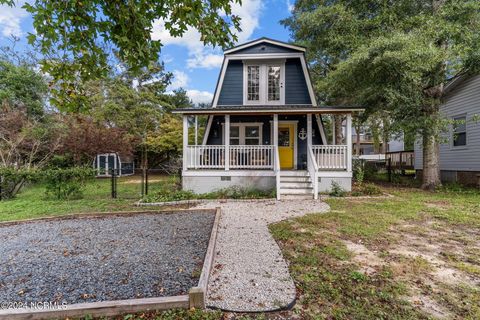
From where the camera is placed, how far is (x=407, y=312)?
7.86 ft

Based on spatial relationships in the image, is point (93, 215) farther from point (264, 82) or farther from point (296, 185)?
point (264, 82)

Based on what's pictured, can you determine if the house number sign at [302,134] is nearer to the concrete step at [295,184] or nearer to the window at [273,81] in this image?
the window at [273,81]

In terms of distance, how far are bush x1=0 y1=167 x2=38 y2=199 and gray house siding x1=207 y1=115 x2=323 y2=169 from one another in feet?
22.9

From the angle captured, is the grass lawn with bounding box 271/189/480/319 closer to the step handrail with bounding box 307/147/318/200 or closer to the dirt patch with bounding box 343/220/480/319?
the dirt patch with bounding box 343/220/480/319

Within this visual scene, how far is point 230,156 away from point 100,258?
6.76 meters

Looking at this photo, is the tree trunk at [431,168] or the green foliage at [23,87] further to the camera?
the green foliage at [23,87]

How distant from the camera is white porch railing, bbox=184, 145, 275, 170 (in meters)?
9.55

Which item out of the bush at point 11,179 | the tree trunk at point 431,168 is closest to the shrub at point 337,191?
the tree trunk at point 431,168

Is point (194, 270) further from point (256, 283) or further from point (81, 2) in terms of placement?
point (81, 2)

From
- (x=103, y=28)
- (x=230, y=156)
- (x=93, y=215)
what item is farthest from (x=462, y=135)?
(x=93, y=215)

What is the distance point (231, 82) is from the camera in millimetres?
11633

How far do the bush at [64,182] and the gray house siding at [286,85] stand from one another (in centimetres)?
667

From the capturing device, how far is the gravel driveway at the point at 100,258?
2867 millimetres

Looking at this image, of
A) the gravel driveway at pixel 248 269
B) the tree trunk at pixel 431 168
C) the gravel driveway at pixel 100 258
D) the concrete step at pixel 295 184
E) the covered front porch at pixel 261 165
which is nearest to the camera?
the gravel driveway at pixel 248 269
